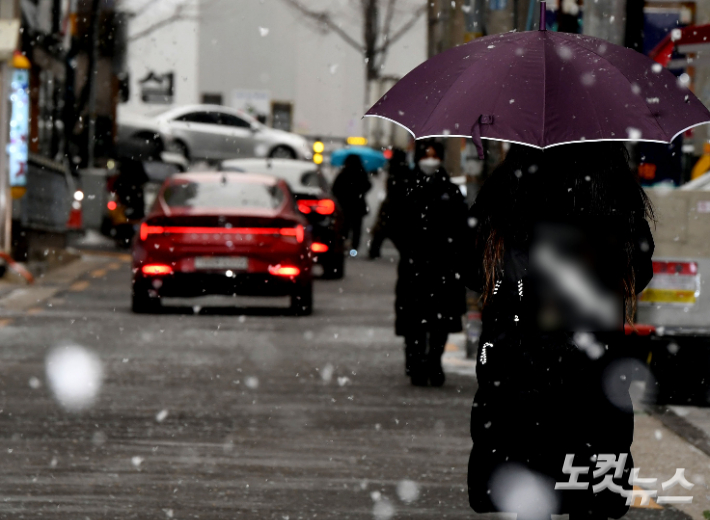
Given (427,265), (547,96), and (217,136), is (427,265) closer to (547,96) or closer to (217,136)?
(547,96)

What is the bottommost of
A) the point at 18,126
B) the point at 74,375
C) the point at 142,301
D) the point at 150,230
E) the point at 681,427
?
the point at 142,301

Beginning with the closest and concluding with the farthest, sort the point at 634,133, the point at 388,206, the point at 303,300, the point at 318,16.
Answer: the point at 634,133, the point at 388,206, the point at 303,300, the point at 318,16

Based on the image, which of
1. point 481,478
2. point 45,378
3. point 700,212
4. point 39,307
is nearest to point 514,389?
point 481,478

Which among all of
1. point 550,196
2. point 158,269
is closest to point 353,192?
point 158,269

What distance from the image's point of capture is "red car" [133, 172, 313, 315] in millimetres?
16531

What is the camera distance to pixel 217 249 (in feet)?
54.3

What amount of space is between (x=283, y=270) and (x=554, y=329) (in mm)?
12480

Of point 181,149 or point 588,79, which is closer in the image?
point 588,79

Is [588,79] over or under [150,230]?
over

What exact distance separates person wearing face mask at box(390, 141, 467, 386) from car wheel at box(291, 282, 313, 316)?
531cm

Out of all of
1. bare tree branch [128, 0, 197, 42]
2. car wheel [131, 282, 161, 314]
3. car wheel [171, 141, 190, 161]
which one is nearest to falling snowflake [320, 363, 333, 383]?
car wheel [131, 282, 161, 314]

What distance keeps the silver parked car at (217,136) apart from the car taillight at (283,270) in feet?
93.5

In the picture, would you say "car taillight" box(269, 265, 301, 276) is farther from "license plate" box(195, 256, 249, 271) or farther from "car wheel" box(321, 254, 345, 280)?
"car wheel" box(321, 254, 345, 280)

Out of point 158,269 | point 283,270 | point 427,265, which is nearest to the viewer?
point 427,265
